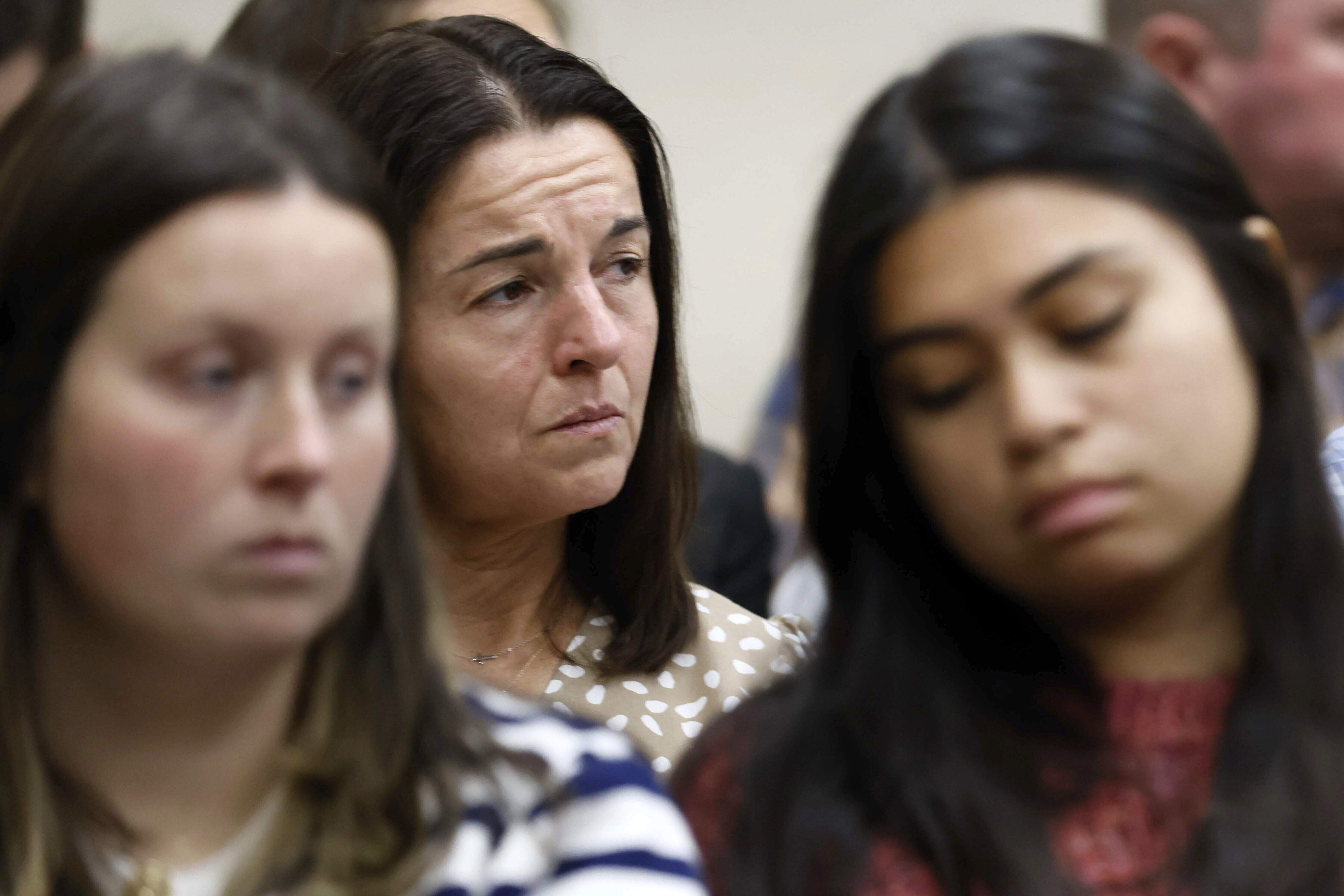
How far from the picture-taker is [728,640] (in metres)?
1.78

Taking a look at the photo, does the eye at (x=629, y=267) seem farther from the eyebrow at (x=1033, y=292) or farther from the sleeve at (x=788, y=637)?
the eyebrow at (x=1033, y=292)

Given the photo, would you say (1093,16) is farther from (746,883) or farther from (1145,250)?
(746,883)

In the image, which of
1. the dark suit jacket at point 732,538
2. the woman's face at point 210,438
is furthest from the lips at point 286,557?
the dark suit jacket at point 732,538

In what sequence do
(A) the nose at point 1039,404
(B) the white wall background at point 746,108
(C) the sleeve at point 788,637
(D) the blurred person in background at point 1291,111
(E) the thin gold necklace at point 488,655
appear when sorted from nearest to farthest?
1. (A) the nose at point 1039,404
2. (C) the sleeve at point 788,637
3. (E) the thin gold necklace at point 488,655
4. (D) the blurred person in background at point 1291,111
5. (B) the white wall background at point 746,108

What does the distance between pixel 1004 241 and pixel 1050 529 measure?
20 centimetres

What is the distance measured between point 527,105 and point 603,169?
0.11 metres

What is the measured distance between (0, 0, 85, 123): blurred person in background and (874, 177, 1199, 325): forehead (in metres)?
0.81

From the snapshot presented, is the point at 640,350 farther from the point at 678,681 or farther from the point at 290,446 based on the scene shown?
the point at 290,446

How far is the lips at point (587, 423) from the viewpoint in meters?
1.64

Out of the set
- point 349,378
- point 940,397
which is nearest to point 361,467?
point 349,378

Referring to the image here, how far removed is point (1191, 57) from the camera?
1971 mm

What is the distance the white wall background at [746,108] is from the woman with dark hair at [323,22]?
49.8 inches

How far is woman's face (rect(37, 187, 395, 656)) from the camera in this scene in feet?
3.23

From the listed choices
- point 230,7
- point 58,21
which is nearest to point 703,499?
point 58,21
